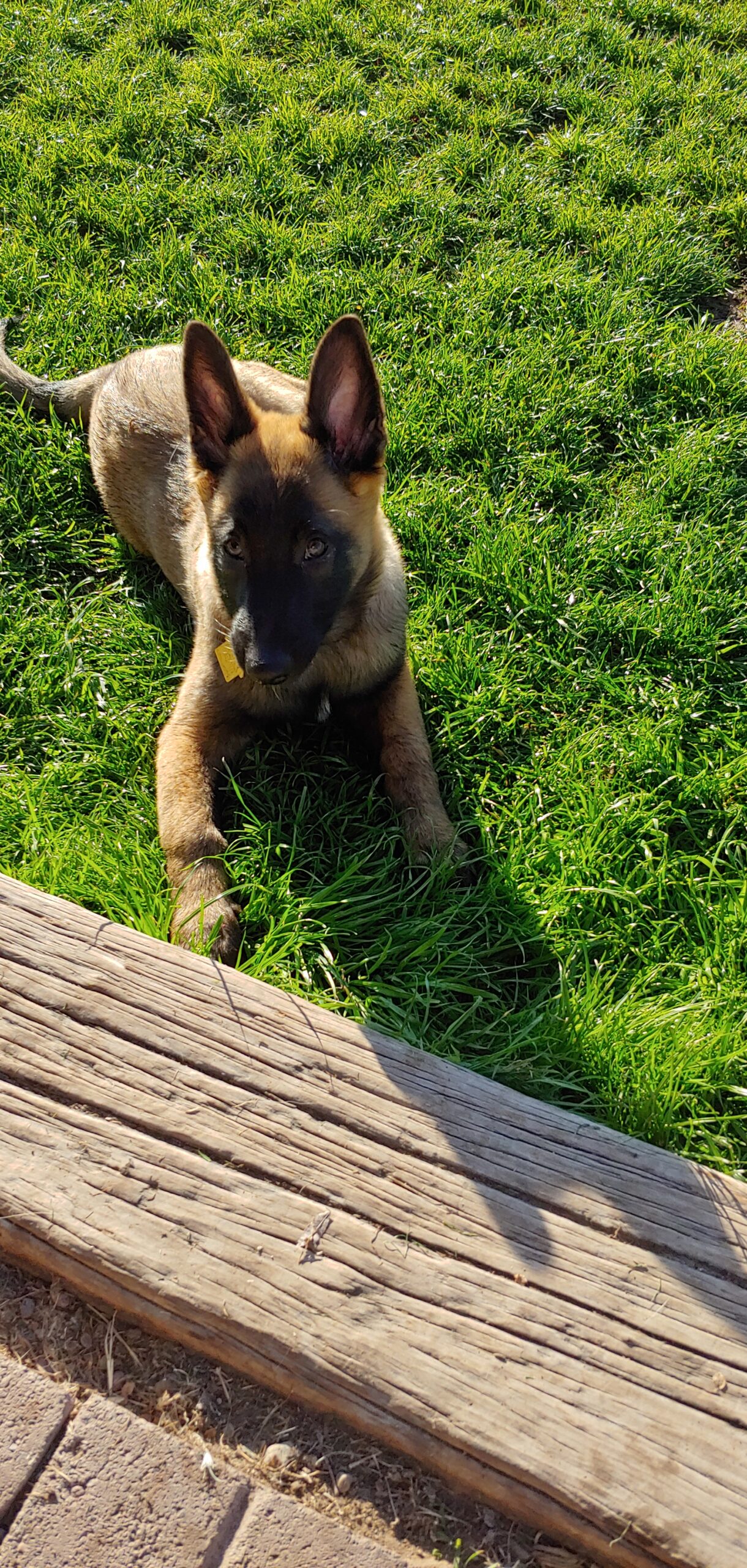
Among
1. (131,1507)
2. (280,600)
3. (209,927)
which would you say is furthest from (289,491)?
(131,1507)

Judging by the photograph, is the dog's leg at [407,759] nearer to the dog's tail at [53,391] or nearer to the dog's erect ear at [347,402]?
the dog's erect ear at [347,402]

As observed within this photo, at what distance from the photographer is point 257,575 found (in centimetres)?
259

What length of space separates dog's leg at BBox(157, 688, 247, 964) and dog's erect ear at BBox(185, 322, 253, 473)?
68 centimetres

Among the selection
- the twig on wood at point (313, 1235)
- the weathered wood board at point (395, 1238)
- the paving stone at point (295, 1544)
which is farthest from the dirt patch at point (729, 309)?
the paving stone at point (295, 1544)

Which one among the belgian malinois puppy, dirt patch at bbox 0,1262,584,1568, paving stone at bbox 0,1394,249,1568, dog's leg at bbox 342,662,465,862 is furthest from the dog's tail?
paving stone at bbox 0,1394,249,1568

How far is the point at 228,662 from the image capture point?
9.11 feet

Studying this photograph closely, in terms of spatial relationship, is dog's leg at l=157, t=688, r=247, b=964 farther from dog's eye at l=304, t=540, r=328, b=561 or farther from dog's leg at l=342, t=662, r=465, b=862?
dog's eye at l=304, t=540, r=328, b=561

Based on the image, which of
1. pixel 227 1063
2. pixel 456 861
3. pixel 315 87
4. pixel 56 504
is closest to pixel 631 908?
pixel 456 861

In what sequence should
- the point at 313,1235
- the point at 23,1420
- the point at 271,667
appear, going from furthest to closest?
the point at 271,667 < the point at 313,1235 < the point at 23,1420

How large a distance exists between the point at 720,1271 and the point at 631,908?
98cm

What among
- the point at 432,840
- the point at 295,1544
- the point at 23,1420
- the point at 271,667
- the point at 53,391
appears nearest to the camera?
the point at 295,1544

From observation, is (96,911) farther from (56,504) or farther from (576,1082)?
(56,504)

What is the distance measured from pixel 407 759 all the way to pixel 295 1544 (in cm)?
183

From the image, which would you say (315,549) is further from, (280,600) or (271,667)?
(271,667)
